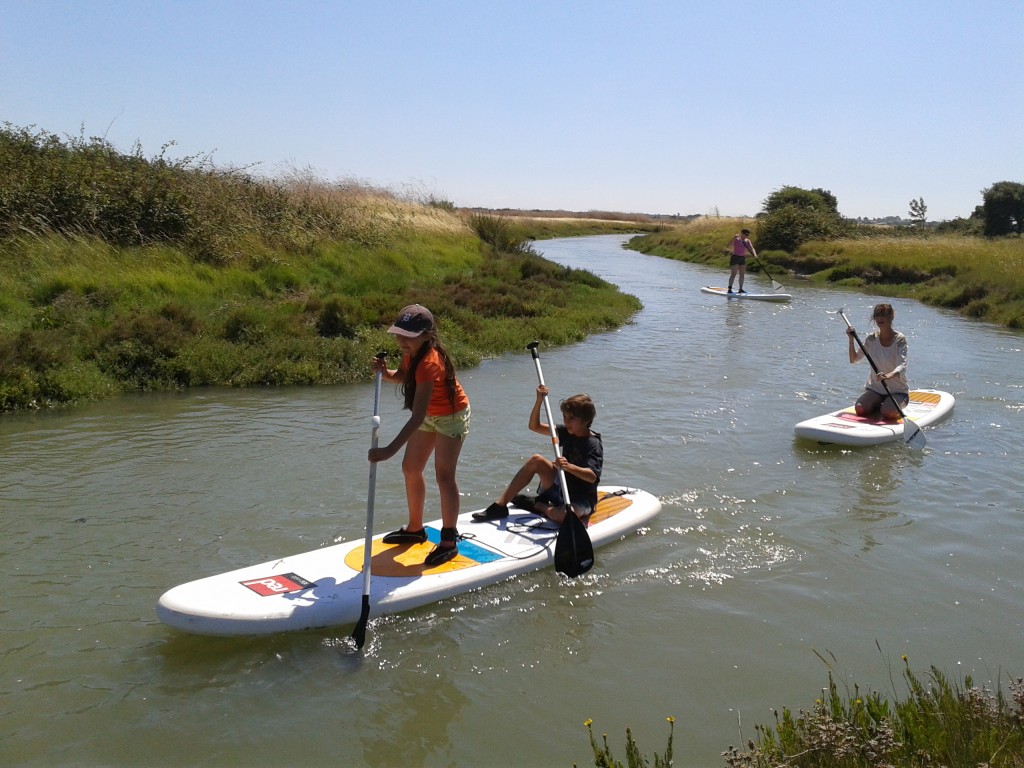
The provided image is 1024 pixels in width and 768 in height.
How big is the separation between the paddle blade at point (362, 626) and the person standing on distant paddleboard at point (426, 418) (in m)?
0.81

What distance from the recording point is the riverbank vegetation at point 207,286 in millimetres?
11977

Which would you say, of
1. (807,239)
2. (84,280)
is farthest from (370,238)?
(807,239)

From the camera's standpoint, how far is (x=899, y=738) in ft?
12.0

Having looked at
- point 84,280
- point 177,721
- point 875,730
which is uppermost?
point 84,280

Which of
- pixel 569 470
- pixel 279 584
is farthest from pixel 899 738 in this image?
pixel 279 584

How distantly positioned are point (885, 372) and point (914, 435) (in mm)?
1036

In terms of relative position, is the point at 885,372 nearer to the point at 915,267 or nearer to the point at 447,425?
the point at 447,425

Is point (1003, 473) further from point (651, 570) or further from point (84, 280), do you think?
point (84, 280)

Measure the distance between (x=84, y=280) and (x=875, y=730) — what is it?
1312cm

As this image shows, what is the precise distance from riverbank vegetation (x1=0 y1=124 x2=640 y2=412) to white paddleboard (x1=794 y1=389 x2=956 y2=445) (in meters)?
6.07

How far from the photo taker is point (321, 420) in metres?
10.8

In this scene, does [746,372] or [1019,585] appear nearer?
[1019,585]

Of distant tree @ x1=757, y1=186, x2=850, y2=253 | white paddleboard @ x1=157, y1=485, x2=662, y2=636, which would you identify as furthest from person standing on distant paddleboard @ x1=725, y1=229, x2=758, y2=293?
white paddleboard @ x1=157, y1=485, x2=662, y2=636

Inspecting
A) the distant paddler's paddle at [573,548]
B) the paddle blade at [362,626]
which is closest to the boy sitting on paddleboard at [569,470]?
the distant paddler's paddle at [573,548]
